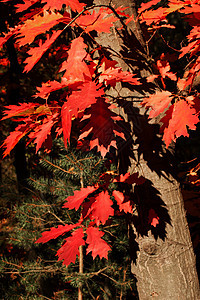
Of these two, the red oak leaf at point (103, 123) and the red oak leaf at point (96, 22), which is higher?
the red oak leaf at point (96, 22)

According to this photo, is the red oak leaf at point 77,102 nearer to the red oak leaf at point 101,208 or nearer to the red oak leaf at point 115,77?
the red oak leaf at point 115,77

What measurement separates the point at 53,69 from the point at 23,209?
12.2ft

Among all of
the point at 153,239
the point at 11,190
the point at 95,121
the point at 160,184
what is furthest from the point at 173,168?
the point at 11,190

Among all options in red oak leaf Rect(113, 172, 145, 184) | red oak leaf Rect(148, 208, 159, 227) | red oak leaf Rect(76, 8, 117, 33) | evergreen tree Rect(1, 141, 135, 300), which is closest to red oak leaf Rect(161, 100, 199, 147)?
red oak leaf Rect(113, 172, 145, 184)

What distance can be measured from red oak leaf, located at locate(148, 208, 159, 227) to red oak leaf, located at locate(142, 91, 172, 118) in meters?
0.52

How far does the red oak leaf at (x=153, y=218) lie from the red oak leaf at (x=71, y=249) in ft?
1.44

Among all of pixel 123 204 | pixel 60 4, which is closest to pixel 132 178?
pixel 123 204

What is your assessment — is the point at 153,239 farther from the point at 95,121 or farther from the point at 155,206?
the point at 95,121

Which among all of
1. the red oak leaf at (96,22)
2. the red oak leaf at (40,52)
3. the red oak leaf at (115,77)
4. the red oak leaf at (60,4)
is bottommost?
the red oak leaf at (115,77)

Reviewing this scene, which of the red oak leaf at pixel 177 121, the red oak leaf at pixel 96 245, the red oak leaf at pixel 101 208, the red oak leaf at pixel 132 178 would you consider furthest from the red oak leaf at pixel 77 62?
the red oak leaf at pixel 96 245

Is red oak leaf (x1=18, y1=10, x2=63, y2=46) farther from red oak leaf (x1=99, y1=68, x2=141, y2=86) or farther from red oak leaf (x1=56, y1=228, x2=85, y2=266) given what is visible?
red oak leaf (x1=56, y1=228, x2=85, y2=266)

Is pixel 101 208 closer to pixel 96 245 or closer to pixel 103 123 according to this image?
pixel 96 245

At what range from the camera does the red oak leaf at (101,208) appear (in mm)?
1362

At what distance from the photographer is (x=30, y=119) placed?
1319 millimetres
